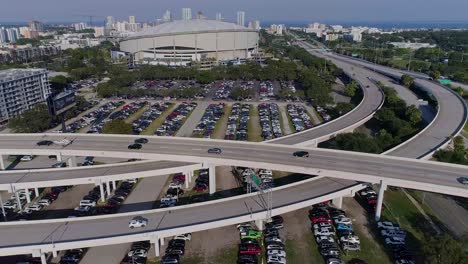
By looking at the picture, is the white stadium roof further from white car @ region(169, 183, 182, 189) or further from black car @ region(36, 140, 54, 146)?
white car @ region(169, 183, 182, 189)

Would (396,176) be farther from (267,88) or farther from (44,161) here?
(267,88)

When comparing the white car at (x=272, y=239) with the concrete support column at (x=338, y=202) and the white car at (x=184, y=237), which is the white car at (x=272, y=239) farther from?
the concrete support column at (x=338, y=202)

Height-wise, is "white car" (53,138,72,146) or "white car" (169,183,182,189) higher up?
"white car" (53,138,72,146)

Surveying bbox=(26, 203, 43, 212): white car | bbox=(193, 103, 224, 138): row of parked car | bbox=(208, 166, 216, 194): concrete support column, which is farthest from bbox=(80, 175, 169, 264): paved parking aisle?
bbox=(193, 103, 224, 138): row of parked car

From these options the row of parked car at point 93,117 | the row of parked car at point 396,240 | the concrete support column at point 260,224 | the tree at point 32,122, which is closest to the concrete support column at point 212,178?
the concrete support column at point 260,224

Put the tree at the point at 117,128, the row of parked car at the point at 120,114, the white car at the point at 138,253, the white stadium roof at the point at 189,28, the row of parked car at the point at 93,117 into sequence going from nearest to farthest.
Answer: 1. the white car at the point at 138,253
2. the tree at the point at 117,128
3. the row of parked car at the point at 120,114
4. the row of parked car at the point at 93,117
5. the white stadium roof at the point at 189,28

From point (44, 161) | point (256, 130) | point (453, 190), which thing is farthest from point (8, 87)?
point (453, 190)

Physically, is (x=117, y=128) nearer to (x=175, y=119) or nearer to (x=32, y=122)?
(x=175, y=119)
